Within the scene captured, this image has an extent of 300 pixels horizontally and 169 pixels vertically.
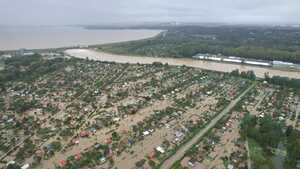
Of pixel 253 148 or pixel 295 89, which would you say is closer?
pixel 253 148

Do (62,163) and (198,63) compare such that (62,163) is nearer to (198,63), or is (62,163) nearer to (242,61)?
(198,63)

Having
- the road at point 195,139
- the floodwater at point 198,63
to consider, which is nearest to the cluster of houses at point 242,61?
the floodwater at point 198,63

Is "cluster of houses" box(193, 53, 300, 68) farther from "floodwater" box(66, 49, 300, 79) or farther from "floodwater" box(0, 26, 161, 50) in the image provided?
"floodwater" box(0, 26, 161, 50)

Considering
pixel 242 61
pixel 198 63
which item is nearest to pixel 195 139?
pixel 198 63

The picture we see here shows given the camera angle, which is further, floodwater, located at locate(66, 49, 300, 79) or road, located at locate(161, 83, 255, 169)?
A: floodwater, located at locate(66, 49, 300, 79)

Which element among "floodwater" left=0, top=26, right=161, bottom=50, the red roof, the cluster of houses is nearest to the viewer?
the red roof

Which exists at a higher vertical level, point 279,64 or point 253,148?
point 279,64

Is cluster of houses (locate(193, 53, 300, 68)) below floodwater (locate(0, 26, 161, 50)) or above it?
below

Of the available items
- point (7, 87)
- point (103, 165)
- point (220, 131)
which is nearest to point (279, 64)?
point (220, 131)

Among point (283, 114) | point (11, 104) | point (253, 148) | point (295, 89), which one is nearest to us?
point (253, 148)

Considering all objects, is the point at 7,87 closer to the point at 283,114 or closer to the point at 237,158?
the point at 237,158

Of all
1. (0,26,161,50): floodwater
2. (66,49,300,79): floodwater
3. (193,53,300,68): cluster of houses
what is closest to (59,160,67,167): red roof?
(66,49,300,79): floodwater
